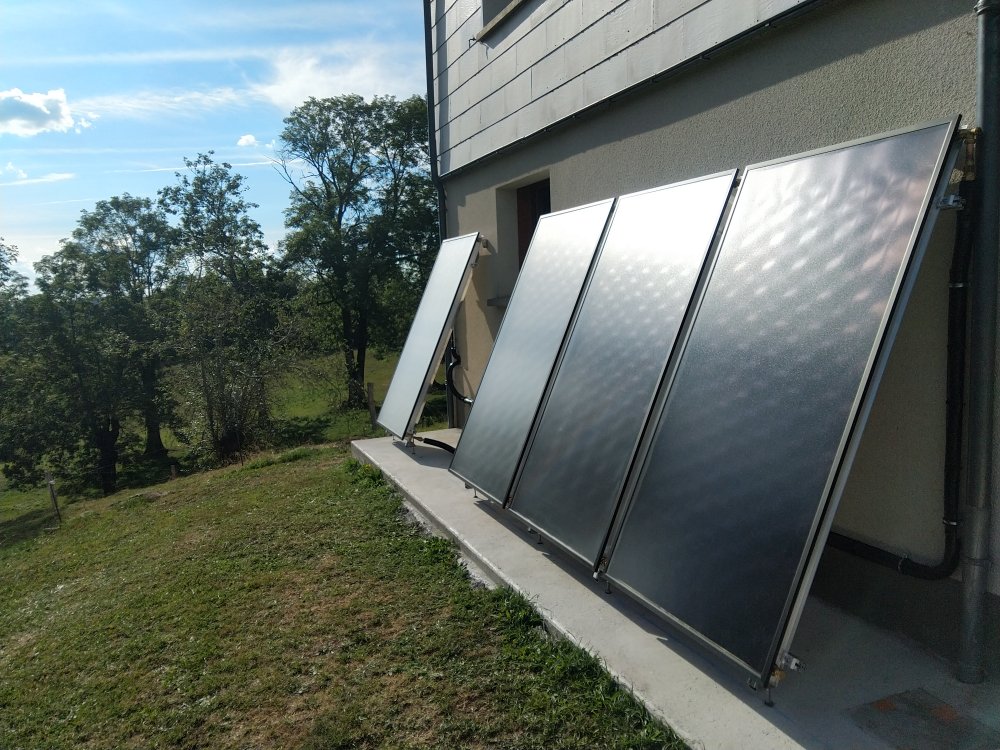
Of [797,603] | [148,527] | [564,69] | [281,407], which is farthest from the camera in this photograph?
[281,407]

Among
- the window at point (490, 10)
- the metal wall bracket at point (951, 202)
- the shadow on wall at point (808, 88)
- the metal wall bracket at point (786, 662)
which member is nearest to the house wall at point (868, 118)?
the shadow on wall at point (808, 88)

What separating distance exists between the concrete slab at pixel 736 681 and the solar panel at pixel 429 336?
2569 millimetres

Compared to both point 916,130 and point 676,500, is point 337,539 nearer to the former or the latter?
point 676,500

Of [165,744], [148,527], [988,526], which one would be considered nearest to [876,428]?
[988,526]

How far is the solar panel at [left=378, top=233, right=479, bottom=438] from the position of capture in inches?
218

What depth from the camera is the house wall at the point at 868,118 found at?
7.27 ft

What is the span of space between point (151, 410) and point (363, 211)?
9906 mm

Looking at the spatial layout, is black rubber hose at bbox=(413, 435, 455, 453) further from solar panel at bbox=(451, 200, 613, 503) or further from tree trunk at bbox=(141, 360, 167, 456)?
tree trunk at bbox=(141, 360, 167, 456)

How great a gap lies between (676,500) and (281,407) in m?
14.8

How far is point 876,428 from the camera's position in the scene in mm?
2453

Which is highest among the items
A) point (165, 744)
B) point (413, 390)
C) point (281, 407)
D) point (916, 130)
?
point (916, 130)

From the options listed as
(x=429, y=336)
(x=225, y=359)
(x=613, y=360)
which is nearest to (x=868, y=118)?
(x=613, y=360)

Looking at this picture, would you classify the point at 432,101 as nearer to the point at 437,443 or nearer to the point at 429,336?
the point at 429,336

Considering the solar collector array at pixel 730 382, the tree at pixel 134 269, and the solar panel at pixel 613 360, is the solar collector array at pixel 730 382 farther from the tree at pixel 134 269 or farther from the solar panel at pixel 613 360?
the tree at pixel 134 269
